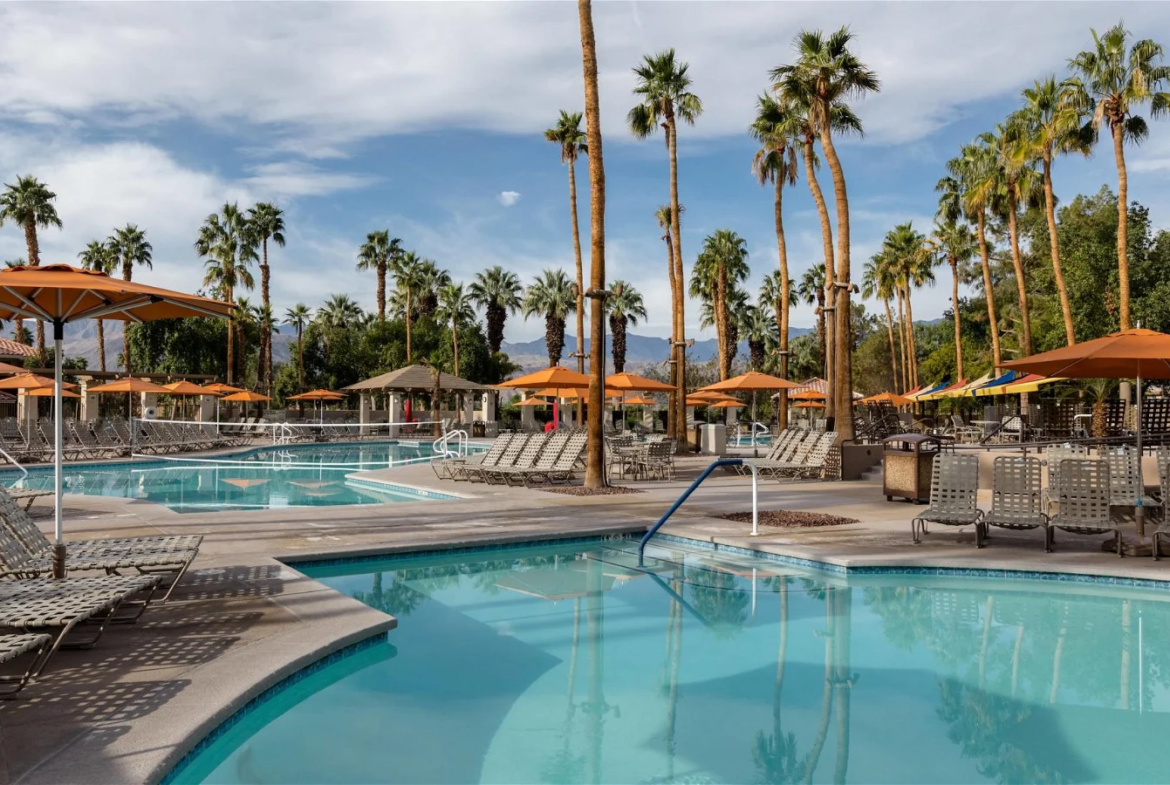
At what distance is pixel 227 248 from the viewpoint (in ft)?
144

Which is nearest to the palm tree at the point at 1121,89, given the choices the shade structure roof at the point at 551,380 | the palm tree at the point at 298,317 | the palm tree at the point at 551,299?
the shade structure roof at the point at 551,380

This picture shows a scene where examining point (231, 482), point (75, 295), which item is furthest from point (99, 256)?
point (75, 295)

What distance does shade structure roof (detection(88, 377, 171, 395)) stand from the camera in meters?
28.2

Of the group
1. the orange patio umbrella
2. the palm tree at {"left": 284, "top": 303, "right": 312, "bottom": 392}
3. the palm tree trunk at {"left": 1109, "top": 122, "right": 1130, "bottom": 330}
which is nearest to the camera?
the orange patio umbrella

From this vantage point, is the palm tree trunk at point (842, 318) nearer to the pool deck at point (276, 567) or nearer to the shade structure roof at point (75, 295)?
the pool deck at point (276, 567)

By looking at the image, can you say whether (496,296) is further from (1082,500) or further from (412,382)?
(1082,500)

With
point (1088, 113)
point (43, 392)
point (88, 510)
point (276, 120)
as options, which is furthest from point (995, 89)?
point (43, 392)

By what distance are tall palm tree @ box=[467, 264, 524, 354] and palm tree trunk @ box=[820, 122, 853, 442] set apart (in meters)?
35.4

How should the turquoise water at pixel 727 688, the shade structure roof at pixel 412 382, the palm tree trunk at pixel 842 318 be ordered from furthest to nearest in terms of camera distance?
the shade structure roof at pixel 412 382
the palm tree trunk at pixel 842 318
the turquoise water at pixel 727 688

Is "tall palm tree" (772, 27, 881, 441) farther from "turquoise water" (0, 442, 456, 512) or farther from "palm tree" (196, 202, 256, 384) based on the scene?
"palm tree" (196, 202, 256, 384)

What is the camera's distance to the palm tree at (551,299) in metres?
52.6

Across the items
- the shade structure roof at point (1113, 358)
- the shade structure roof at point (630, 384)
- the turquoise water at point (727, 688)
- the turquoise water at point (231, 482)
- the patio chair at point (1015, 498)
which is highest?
the shade structure roof at point (630, 384)

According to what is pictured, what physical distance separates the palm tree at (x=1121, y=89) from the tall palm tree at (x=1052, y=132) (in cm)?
57

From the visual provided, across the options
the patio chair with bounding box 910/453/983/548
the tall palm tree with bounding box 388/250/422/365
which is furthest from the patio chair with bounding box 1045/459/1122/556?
the tall palm tree with bounding box 388/250/422/365
